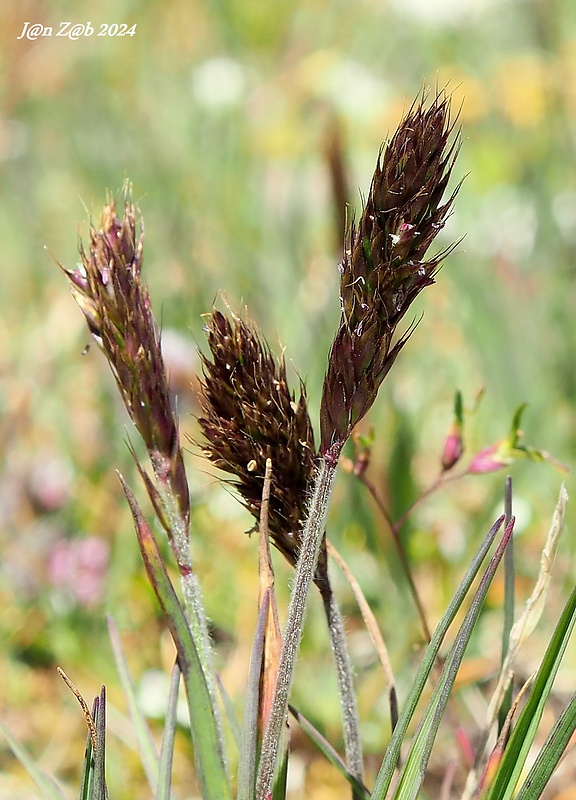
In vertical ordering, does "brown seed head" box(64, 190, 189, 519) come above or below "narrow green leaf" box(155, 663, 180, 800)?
above

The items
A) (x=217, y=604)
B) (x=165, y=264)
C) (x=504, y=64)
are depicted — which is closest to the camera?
(x=217, y=604)

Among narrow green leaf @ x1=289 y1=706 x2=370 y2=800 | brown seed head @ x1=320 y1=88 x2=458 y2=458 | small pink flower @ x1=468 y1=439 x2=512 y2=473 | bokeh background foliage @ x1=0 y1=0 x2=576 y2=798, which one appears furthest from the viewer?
bokeh background foliage @ x1=0 y1=0 x2=576 y2=798

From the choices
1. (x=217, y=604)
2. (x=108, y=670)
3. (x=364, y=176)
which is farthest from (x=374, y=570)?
(x=364, y=176)

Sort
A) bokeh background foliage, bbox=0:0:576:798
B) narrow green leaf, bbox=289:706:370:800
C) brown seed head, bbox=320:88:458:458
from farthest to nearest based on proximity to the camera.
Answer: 1. bokeh background foliage, bbox=0:0:576:798
2. narrow green leaf, bbox=289:706:370:800
3. brown seed head, bbox=320:88:458:458

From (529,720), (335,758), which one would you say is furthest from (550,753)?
(335,758)

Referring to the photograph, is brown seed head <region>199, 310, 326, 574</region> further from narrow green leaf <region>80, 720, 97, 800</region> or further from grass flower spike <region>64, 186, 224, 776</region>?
narrow green leaf <region>80, 720, 97, 800</region>

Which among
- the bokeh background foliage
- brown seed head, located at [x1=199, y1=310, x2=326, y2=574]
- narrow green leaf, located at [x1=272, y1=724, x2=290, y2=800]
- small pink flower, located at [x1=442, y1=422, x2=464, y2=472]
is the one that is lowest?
narrow green leaf, located at [x1=272, y1=724, x2=290, y2=800]

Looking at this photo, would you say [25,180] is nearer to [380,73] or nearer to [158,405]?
[380,73]

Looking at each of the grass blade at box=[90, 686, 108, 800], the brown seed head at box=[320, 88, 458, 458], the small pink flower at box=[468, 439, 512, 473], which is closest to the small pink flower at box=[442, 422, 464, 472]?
the small pink flower at box=[468, 439, 512, 473]
